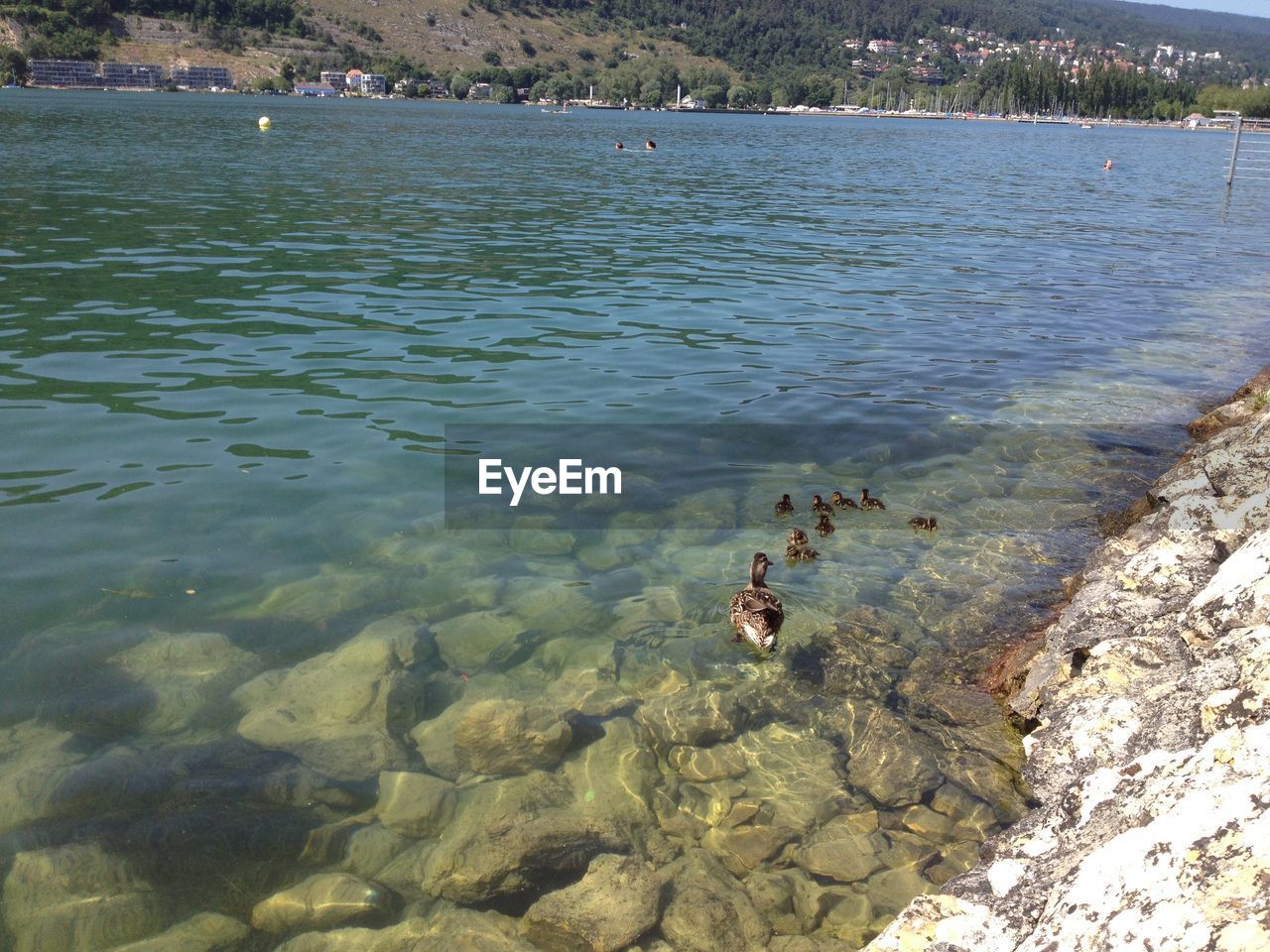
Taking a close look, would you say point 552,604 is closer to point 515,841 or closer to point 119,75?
point 515,841

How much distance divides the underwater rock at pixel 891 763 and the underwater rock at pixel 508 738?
1855 mm

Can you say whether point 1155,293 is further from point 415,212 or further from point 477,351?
point 415,212

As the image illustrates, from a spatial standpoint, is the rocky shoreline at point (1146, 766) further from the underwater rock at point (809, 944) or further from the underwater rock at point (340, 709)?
the underwater rock at point (340, 709)

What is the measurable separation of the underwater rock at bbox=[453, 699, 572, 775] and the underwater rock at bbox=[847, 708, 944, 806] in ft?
6.09

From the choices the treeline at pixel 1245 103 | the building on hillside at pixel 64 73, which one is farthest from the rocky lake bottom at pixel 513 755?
the building on hillside at pixel 64 73

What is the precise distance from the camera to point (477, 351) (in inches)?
569

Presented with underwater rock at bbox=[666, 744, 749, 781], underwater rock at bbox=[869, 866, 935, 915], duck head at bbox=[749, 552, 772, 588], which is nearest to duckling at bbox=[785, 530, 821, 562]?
duck head at bbox=[749, 552, 772, 588]

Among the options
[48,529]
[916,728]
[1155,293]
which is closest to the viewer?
[916,728]

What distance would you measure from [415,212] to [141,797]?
26.7 metres

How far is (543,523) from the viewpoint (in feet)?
30.4

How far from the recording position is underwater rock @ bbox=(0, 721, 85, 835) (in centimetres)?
546

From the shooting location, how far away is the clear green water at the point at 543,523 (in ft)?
19.1

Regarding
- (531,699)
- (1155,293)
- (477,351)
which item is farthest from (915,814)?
(1155,293)

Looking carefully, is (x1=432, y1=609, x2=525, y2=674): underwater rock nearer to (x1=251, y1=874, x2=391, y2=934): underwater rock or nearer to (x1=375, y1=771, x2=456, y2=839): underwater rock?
(x1=375, y1=771, x2=456, y2=839): underwater rock
